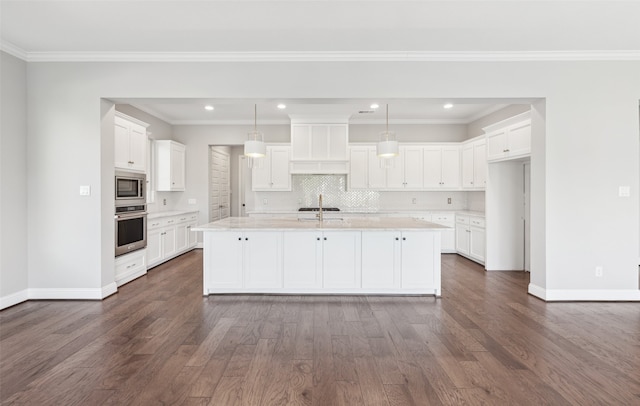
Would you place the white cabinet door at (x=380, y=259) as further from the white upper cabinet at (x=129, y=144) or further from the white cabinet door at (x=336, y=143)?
the white upper cabinet at (x=129, y=144)

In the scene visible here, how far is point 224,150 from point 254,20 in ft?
18.2

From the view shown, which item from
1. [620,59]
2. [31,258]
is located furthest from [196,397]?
[620,59]

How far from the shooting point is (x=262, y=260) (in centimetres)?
403

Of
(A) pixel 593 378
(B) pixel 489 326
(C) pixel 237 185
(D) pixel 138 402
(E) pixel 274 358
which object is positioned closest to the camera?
(D) pixel 138 402

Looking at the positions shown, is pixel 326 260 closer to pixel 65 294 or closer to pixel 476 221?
pixel 65 294

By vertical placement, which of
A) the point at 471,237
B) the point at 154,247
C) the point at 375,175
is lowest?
the point at 154,247

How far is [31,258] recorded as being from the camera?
152 inches

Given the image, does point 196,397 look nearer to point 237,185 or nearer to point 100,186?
point 100,186

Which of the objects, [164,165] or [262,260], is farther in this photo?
[164,165]

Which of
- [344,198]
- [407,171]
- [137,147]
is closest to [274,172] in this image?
[344,198]

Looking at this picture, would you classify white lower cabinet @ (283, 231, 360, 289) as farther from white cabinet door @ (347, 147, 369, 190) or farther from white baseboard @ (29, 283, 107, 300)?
white cabinet door @ (347, 147, 369, 190)

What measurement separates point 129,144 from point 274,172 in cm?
274

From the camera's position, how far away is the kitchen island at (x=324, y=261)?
400cm

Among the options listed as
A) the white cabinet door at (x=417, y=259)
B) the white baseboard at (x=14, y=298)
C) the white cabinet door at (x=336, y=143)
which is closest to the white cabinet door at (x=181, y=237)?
the white baseboard at (x=14, y=298)
